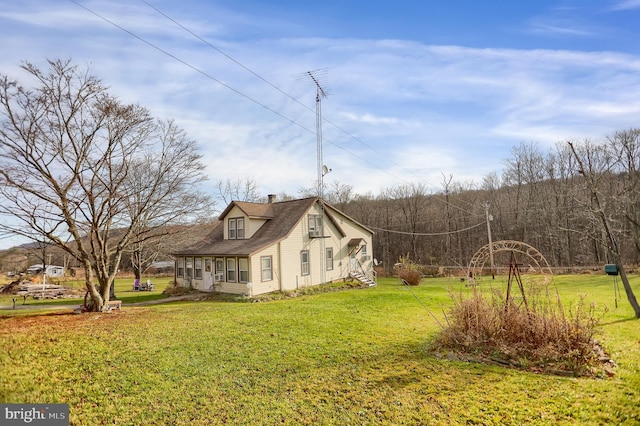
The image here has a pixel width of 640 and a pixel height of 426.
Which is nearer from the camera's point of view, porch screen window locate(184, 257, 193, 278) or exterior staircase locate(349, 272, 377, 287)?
porch screen window locate(184, 257, 193, 278)

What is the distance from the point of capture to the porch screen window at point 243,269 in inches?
732

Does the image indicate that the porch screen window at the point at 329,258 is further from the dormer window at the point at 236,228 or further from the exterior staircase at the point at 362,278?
the dormer window at the point at 236,228

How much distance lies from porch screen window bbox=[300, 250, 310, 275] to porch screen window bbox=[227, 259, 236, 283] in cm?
432

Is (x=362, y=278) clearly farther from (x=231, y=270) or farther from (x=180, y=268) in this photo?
(x=180, y=268)

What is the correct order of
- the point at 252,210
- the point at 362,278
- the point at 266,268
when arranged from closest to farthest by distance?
the point at 266,268 → the point at 252,210 → the point at 362,278

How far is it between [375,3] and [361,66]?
7.60ft

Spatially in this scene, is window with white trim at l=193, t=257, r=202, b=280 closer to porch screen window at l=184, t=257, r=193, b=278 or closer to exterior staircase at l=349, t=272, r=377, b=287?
porch screen window at l=184, t=257, r=193, b=278

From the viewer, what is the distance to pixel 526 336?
7.53 m

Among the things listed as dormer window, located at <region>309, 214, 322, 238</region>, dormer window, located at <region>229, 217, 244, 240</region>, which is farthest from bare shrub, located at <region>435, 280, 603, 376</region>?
dormer window, located at <region>229, 217, 244, 240</region>

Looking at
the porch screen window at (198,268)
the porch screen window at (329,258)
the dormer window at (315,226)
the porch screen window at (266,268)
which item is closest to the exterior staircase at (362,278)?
the porch screen window at (329,258)


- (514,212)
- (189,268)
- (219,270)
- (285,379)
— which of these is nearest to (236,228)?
(219,270)

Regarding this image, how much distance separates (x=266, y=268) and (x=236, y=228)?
4.73m

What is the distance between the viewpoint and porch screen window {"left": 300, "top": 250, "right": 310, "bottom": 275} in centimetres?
2140

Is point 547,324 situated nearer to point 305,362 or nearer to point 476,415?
point 476,415
